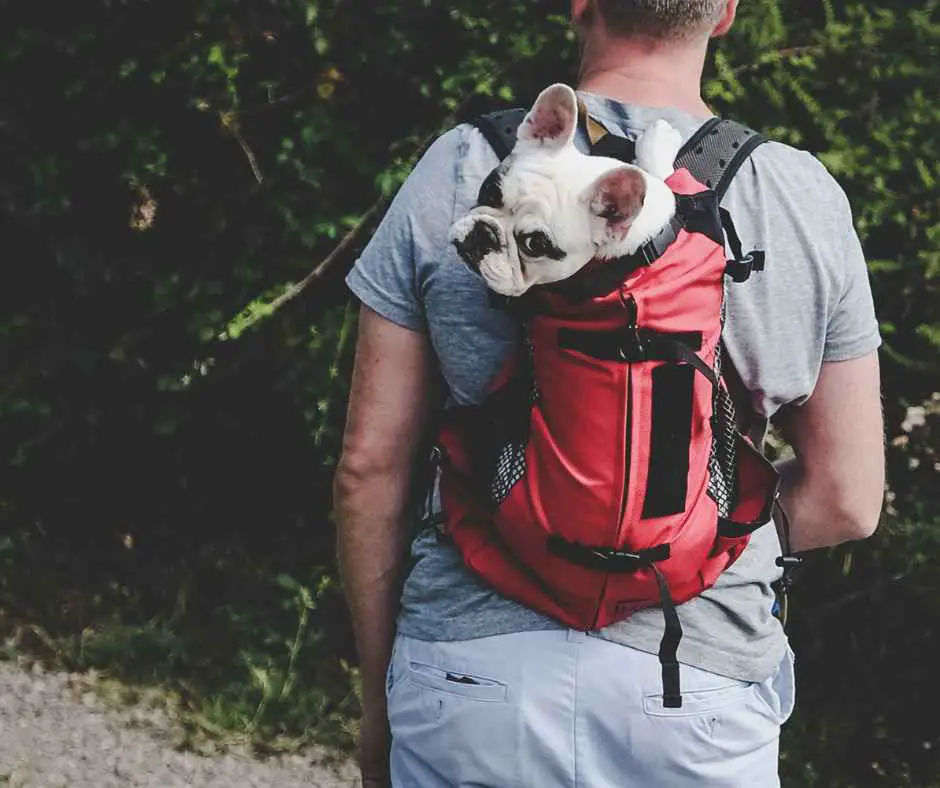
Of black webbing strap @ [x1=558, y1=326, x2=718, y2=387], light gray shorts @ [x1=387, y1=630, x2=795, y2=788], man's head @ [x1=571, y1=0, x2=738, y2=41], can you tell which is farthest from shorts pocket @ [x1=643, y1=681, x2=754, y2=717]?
man's head @ [x1=571, y1=0, x2=738, y2=41]

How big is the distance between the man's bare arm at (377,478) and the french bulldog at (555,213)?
286 millimetres

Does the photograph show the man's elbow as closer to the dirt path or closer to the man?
the man

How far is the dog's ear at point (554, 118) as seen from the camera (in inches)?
62.5

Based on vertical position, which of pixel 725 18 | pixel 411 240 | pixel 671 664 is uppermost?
pixel 725 18

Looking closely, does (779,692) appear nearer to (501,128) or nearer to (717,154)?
(717,154)

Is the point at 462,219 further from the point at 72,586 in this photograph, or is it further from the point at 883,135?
the point at 72,586

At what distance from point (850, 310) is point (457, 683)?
79cm

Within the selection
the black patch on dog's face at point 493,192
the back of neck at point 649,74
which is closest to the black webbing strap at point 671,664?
the black patch on dog's face at point 493,192

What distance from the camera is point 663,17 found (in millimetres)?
1762

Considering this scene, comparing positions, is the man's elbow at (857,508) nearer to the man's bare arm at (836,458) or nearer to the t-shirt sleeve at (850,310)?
the man's bare arm at (836,458)

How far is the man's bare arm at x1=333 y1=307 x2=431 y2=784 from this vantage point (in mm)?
1825

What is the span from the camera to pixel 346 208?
3.74 m

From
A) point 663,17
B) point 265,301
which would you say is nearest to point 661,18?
point 663,17

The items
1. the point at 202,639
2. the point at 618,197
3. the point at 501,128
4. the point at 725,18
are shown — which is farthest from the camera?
the point at 202,639
